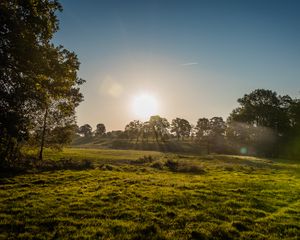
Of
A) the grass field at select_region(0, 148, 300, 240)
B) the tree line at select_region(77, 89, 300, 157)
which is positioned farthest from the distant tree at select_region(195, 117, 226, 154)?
the grass field at select_region(0, 148, 300, 240)

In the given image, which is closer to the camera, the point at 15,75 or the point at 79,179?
the point at 15,75

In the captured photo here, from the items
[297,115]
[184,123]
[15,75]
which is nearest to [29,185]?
[15,75]

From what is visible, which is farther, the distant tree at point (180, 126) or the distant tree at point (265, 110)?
the distant tree at point (180, 126)

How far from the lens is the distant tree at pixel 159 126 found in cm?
16604

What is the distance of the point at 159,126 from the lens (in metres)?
171

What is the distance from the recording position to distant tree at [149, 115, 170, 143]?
166 metres

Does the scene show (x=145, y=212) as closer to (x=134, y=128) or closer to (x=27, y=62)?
(x=27, y=62)

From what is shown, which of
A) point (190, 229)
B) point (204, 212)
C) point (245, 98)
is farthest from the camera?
point (245, 98)

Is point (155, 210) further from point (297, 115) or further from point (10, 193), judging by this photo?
point (297, 115)

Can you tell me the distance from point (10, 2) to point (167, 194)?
2103cm

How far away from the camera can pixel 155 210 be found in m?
15.2

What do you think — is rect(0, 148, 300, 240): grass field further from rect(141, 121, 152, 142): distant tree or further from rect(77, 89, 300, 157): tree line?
rect(141, 121, 152, 142): distant tree

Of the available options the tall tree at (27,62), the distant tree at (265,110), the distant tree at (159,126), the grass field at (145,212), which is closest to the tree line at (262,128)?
the distant tree at (265,110)

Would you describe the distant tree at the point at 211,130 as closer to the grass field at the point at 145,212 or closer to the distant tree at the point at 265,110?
the distant tree at the point at 265,110
